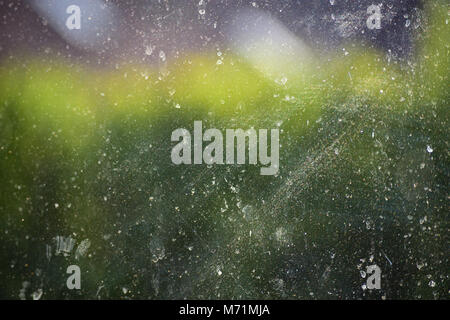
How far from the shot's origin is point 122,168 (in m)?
1.17

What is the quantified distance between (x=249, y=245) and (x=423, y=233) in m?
0.50

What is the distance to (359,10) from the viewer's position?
121 centimetres

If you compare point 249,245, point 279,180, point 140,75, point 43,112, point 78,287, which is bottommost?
point 78,287

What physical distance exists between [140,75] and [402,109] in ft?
2.39

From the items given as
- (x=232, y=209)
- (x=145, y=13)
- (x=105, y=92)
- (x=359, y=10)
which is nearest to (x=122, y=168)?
(x=105, y=92)

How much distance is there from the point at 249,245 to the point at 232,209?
11 cm

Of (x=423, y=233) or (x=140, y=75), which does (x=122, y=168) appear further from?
(x=423, y=233)

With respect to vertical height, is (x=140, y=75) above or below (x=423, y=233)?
above

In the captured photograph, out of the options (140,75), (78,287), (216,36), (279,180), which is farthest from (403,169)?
(78,287)

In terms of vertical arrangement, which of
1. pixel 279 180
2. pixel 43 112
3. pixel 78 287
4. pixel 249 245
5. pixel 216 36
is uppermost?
pixel 216 36

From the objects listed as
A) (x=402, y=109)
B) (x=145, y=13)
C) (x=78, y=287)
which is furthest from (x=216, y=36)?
(x=78, y=287)

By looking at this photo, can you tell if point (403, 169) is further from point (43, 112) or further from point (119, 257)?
point (43, 112)

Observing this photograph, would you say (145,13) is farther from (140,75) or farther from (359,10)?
(359,10)

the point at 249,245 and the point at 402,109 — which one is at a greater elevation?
the point at 402,109
